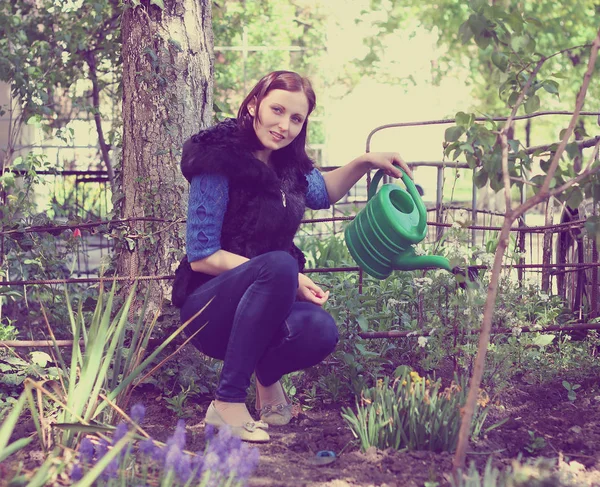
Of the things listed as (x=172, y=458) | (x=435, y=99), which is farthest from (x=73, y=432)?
(x=435, y=99)

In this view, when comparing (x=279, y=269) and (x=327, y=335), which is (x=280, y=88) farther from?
(x=327, y=335)

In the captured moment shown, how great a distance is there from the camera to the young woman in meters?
2.68

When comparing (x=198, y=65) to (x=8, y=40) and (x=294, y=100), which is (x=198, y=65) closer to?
(x=294, y=100)

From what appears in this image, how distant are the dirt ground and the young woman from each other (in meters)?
0.13

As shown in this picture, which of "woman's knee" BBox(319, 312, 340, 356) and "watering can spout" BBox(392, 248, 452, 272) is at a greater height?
"watering can spout" BBox(392, 248, 452, 272)

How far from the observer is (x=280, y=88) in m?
2.74

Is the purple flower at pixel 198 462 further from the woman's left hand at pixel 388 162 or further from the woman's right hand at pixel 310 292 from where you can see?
the woman's left hand at pixel 388 162

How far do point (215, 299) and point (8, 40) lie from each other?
325 cm

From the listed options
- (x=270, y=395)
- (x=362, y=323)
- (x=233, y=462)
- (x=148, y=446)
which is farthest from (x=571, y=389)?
(x=148, y=446)

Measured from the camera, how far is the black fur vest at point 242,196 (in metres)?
2.73

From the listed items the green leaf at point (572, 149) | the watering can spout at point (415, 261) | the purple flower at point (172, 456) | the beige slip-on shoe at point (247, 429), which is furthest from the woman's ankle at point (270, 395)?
the green leaf at point (572, 149)

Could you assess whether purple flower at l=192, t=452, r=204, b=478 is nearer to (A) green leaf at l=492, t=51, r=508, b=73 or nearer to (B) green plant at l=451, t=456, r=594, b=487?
(B) green plant at l=451, t=456, r=594, b=487

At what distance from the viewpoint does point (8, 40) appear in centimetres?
515

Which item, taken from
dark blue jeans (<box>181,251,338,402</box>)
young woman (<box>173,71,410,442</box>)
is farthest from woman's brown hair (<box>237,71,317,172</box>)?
dark blue jeans (<box>181,251,338,402</box>)
